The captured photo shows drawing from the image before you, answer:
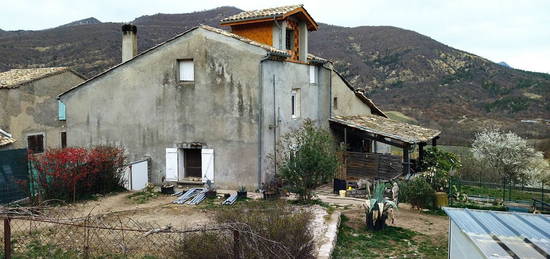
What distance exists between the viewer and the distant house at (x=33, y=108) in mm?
21859

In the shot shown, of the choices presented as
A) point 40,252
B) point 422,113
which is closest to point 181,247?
point 40,252

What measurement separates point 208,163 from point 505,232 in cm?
1134

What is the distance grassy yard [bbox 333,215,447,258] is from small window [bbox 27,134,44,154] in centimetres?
1928

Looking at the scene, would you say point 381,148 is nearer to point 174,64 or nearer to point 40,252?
point 174,64

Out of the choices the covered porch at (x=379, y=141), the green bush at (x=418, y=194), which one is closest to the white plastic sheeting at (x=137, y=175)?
the covered porch at (x=379, y=141)

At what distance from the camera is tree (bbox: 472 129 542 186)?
1230 inches

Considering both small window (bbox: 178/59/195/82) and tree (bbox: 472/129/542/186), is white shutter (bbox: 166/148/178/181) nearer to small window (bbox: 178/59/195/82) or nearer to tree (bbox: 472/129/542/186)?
small window (bbox: 178/59/195/82)

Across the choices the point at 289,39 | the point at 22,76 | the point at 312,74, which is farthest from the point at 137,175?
the point at 22,76

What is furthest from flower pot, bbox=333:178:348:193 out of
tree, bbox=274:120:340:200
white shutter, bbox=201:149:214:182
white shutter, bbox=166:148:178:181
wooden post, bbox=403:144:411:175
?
white shutter, bbox=166:148:178:181

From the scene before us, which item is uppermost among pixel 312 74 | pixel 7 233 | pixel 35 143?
pixel 312 74

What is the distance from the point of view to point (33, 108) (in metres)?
23.0

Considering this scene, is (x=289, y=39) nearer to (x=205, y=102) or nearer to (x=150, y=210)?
(x=205, y=102)

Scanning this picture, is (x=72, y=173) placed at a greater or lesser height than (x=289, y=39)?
lesser

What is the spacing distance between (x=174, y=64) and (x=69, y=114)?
17.6 ft
